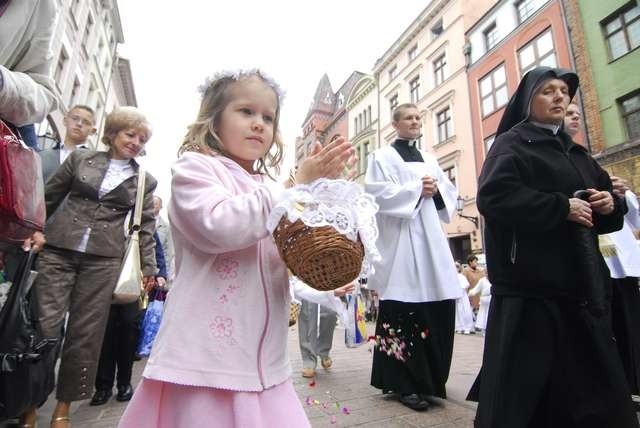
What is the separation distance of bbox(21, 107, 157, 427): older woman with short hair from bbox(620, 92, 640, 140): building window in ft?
48.1

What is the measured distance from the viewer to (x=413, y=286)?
2951 mm

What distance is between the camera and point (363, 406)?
2.61 m

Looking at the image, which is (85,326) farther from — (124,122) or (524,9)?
(524,9)

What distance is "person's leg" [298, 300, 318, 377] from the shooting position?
377 cm

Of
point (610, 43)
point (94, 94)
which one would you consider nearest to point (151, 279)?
point (610, 43)

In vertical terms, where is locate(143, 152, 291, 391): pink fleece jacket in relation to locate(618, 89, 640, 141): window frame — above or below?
below

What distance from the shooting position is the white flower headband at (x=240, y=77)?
1.43 m

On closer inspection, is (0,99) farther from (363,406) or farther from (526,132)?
(363,406)

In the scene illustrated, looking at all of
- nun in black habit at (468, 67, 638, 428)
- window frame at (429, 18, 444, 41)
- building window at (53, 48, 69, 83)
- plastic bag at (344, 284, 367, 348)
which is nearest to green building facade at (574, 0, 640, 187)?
window frame at (429, 18, 444, 41)

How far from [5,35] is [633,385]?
3584 mm

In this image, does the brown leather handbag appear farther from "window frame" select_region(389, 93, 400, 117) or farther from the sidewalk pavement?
"window frame" select_region(389, 93, 400, 117)

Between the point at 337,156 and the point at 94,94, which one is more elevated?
the point at 94,94

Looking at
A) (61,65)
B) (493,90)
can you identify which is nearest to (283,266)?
(493,90)

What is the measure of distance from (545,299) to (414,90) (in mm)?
24773
